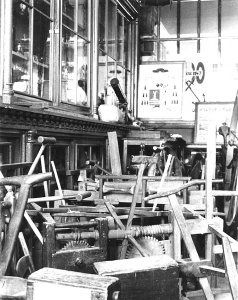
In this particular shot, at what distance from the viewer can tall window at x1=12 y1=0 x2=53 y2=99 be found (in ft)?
14.0

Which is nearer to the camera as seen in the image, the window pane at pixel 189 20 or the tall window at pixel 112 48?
the tall window at pixel 112 48

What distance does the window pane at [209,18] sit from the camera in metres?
9.92

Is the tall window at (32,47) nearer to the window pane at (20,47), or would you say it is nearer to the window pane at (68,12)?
the window pane at (20,47)

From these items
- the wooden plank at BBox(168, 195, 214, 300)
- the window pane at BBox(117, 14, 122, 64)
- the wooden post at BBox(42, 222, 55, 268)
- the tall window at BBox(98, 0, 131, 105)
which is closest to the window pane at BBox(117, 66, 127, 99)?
the tall window at BBox(98, 0, 131, 105)

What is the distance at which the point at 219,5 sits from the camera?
9.92 meters

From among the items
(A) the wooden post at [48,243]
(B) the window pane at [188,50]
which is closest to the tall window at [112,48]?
(B) the window pane at [188,50]

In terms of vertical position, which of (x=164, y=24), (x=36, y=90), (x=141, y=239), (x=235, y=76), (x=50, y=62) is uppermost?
(x=164, y=24)

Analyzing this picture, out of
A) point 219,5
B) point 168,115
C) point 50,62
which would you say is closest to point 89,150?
point 50,62

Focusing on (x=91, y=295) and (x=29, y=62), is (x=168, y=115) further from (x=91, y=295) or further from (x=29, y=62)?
(x=91, y=295)

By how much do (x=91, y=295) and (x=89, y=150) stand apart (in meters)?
4.88

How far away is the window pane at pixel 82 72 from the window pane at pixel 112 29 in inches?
52.0

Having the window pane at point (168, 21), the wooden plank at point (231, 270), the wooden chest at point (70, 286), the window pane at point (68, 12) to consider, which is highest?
the window pane at point (168, 21)

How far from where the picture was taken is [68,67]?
562 centimetres

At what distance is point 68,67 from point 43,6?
2.97ft
